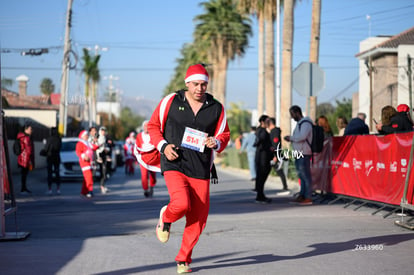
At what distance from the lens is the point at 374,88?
1818 inches

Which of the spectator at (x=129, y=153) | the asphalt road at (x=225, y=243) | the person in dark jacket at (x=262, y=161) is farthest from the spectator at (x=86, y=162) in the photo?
the spectator at (x=129, y=153)

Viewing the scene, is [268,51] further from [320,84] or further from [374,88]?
[320,84]

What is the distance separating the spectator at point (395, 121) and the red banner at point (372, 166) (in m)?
0.25

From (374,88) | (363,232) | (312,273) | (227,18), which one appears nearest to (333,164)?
(363,232)

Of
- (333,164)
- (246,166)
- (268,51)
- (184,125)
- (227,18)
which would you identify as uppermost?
(227,18)

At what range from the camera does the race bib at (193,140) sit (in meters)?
6.76

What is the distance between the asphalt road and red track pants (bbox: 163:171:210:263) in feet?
1.14

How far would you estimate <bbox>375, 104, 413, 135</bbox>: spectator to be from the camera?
41.8ft

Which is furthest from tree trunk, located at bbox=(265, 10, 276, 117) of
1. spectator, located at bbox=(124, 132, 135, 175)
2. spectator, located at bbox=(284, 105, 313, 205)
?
spectator, located at bbox=(284, 105, 313, 205)

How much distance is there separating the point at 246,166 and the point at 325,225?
2809 cm

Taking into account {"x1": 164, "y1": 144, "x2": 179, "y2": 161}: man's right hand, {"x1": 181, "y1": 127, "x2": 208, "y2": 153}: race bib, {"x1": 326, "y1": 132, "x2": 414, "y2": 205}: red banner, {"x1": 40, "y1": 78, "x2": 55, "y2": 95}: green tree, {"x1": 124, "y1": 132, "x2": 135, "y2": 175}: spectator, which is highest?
{"x1": 40, "y1": 78, "x2": 55, "y2": 95}: green tree

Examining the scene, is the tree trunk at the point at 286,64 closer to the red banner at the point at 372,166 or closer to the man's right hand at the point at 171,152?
the red banner at the point at 372,166

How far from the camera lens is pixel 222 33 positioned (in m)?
55.8

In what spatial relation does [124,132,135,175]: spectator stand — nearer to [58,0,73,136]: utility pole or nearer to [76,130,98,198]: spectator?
[58,0,73,136]: utility pole
